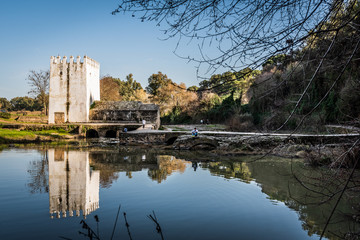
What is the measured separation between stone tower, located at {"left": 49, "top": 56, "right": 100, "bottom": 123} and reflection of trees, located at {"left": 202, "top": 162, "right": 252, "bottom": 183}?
21.0 m

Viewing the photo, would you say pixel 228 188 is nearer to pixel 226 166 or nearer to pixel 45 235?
pixel 226 166

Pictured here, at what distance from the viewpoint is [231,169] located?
9.45m

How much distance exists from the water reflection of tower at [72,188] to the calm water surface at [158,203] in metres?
0.02

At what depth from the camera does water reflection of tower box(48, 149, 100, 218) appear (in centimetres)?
518

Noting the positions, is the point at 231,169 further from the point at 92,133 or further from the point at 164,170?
the point at 92,133

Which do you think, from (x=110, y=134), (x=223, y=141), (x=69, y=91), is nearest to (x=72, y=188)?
(x=223, y=141)

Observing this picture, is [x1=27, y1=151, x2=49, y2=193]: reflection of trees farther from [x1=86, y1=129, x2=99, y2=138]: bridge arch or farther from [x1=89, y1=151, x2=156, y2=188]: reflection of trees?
[x1=86, y1=129, x2=99, y2=138]: bridge arch

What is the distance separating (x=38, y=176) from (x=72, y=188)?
1875 millimetres

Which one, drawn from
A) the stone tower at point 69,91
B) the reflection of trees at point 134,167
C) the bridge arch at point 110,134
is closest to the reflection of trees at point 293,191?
the reflection of trees at point 134,167

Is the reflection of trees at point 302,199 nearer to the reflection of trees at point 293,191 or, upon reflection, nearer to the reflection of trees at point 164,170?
the reflection of trees at point 293,191

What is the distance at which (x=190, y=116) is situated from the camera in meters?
39.2

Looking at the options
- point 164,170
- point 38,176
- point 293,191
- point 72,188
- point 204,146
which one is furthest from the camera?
point 204,146

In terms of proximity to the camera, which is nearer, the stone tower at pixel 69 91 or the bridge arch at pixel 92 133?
the bridge arch at pixel 92 133

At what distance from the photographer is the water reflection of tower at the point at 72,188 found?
518 cm
